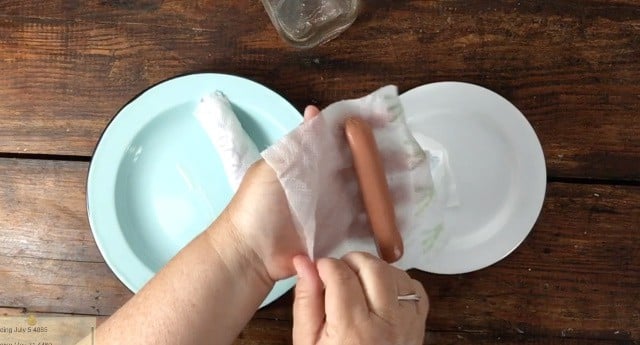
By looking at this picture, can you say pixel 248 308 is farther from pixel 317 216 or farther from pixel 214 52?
pixel 214 52

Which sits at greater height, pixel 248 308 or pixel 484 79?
pixel 484 79

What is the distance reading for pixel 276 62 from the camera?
740mm

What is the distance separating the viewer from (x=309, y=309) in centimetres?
51

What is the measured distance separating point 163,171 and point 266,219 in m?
0.19

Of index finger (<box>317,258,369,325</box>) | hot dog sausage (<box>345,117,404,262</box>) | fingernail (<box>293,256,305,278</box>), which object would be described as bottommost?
fingernail (<box>293,256,305,278</box>)

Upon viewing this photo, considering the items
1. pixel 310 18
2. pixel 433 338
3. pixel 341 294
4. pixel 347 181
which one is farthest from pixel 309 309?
pixel 310 18

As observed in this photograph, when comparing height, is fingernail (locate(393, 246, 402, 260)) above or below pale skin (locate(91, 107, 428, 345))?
above

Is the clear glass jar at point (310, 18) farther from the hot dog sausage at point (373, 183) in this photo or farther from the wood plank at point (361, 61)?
the hot dog sausage at point (373, 183)

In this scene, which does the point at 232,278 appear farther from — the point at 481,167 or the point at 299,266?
the point at 481,167

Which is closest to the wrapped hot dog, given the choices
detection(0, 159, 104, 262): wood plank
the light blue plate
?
the light blue plate

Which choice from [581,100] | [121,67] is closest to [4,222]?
[121,67]

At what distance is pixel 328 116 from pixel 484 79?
25 cm

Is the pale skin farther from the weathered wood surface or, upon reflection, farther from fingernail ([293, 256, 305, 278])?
the weathered wood surface

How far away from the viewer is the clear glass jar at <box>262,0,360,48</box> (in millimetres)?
736
